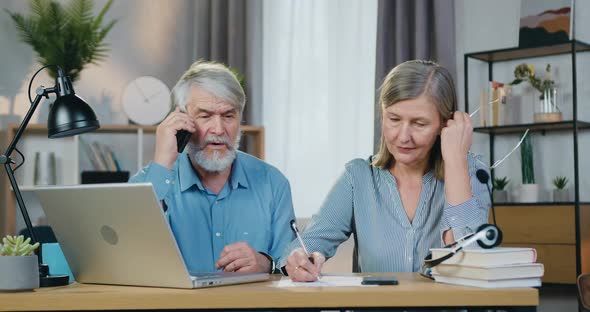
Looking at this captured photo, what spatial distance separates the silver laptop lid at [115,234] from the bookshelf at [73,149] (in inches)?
116

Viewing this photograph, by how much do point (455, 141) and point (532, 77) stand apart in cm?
229

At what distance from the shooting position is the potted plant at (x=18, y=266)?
163 cm

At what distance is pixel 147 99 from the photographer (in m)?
5.08

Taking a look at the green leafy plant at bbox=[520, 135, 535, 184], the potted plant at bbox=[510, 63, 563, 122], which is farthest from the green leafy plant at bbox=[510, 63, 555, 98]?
the green leafy plant at bbox=[520, 135, 535, 184]

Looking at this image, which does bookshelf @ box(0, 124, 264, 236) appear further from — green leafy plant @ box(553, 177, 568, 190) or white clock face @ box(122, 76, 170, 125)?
green leafy plant @ box(553, 177, 568, 190)

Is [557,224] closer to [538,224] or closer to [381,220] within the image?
[538,224]

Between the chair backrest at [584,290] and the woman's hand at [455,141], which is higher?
the woman's hand at [455,141]

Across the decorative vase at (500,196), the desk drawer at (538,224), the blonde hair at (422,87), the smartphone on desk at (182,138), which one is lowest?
the desk drawer at (538,224)

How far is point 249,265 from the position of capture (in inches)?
82.5

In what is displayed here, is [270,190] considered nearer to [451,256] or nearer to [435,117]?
[435,117]

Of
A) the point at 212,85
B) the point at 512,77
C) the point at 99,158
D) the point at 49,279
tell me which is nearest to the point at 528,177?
the point at 512,77

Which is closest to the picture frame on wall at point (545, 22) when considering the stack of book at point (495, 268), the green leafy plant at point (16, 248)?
the stack of book at point (495, 268)

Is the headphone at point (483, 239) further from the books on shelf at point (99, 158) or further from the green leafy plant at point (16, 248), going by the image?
the books on shelf at point (99, 158)

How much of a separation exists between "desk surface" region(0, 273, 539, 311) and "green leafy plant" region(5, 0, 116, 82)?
332 cm
